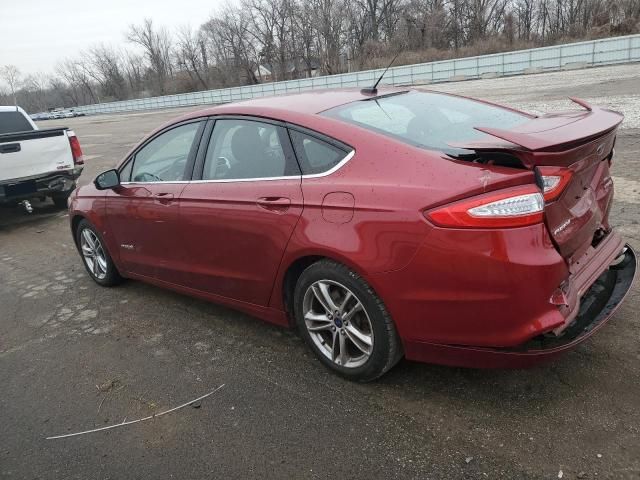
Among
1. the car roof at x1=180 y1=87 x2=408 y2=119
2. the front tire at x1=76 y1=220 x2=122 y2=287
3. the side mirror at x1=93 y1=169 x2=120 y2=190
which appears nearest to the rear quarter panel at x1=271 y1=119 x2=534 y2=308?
the car roof at x1=180 y1=87 x2=408 y2=119

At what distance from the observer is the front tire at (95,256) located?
16.0ft

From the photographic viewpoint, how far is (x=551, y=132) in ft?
8.44

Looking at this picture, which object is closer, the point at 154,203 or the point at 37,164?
the point at 154,203

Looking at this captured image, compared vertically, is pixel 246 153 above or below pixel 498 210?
above

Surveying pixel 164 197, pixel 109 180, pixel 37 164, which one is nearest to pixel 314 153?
pixel 164 197

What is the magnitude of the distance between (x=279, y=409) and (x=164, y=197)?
71.1 inches

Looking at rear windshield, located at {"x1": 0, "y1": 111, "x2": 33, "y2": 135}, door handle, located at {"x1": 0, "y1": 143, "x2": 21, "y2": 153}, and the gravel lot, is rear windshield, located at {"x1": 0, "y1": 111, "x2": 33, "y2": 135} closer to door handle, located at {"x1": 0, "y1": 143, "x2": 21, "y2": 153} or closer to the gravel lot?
door handle, located at {"x1": 0, "y1": 143, "x2": 21, "y2": 153}

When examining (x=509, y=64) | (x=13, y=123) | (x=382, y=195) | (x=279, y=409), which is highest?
(x=13, y=123)

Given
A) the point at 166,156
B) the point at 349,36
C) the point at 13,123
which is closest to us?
the point at 166,156

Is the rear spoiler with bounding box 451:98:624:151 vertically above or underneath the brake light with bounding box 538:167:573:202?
above

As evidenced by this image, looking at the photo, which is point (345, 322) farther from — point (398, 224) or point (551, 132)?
point (551, 132)

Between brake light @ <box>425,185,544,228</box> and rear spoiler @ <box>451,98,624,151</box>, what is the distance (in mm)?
210

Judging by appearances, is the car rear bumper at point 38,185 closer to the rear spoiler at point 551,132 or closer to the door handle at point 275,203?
the door handle at point 275,203

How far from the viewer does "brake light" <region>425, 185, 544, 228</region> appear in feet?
7.57
